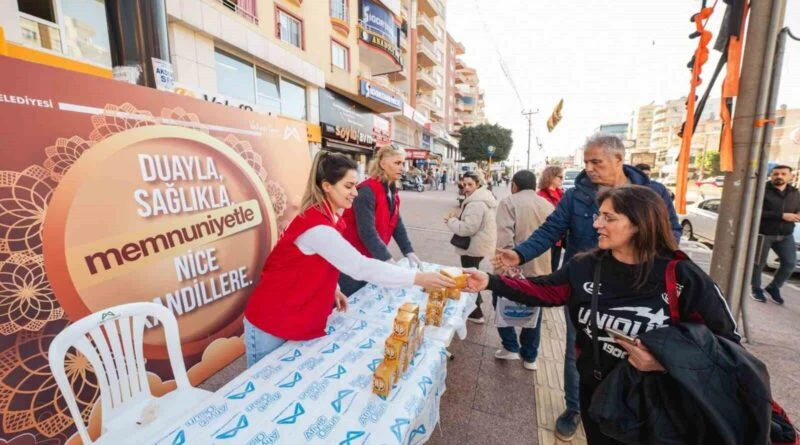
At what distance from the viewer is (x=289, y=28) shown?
1140cm

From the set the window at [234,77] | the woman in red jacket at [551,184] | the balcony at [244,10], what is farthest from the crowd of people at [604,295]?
the balcony at [244,10]

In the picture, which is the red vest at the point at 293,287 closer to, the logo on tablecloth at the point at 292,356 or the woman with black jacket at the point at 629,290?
the logo on tablecloth at the point at 292,356

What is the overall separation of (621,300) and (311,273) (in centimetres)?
150

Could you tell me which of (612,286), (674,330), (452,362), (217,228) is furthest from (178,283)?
(674,330)

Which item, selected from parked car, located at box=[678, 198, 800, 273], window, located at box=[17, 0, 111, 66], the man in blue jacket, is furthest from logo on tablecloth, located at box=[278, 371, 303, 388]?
parked car, located at box=[678, 198, 800, 273]

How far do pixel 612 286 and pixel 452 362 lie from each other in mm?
2082

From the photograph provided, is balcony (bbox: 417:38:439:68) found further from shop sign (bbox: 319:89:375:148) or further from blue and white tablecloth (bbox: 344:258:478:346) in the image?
blue and white tablecloth (bbox: 344:258:478:346)

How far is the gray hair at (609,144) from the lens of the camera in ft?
6.97

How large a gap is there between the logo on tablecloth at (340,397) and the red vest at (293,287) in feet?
1.57

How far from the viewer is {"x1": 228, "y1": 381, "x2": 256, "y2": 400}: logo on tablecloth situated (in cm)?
138

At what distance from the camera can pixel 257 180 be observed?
3.18 metres

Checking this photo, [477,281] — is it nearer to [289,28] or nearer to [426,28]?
[289,28]


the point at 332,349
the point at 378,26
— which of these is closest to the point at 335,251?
the point at 332,349

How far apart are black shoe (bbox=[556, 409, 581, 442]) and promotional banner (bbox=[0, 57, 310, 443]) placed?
2.76 metres
